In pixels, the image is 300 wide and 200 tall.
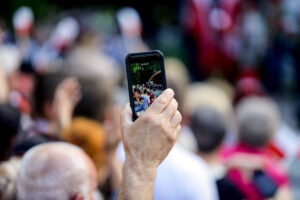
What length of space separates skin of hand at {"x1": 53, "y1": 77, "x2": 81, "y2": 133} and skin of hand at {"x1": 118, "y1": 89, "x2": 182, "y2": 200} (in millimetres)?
Result: 1776

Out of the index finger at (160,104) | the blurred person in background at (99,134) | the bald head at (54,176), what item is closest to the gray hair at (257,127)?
the blurred person in background at (99,134)

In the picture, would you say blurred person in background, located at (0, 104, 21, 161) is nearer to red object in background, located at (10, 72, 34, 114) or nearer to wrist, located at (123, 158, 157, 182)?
wrist, located at (123, 158, 157, 182)

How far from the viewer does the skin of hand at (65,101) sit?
11.5ft

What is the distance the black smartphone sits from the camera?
6.03 ft

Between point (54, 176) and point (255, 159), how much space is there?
5.36ft

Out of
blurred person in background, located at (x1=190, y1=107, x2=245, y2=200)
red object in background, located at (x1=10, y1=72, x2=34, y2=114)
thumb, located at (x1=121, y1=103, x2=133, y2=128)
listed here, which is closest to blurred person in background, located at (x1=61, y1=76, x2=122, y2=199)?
blurred person in background, located at (x1=190, y1=107, x2=245, y2=200)

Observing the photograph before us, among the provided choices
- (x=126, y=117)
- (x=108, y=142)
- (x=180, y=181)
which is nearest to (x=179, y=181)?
(x=180, y=181)

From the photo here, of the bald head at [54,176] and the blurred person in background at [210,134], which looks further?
the blurred person in background at [210,134]

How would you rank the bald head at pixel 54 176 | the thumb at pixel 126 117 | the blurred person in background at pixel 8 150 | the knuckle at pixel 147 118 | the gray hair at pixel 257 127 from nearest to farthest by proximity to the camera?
the knuckle at pixel 147 118 → the thumb at pixel 126 117 → the bald head at pixel 54 176 → the blurred person in background at pixel 8 150 → the gray hair at pixel 257 127

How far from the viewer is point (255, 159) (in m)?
3.43

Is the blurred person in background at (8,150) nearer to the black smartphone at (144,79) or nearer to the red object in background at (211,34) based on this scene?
the black smartphone at (144,79)

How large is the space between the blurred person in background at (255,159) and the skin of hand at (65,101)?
1021 mm

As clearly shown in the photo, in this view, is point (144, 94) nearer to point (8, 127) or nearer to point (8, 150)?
point (8, 150)

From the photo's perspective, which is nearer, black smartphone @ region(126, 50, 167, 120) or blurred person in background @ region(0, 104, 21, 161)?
black smartphone @ region(126, 50, 167, 120)
